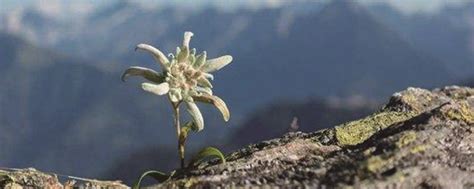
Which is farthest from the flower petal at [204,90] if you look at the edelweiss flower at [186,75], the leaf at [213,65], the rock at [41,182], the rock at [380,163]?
the rock at [41,182]

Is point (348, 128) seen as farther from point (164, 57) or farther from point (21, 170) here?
point (21, 170)

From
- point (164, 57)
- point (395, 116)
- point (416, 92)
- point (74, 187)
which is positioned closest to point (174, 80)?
point (164, 57)

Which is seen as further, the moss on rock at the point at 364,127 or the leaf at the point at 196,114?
the moss on rock at the point at 364,127

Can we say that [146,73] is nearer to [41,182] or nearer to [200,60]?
[200,60]

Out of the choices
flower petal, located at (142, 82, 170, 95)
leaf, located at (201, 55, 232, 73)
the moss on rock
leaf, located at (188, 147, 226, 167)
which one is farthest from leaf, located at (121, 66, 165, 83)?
the moss on rock

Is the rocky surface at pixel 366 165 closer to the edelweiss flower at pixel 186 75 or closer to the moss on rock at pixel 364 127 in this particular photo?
the moss on rock at pixel 364 127

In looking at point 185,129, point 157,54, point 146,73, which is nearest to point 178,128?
point 185,129
